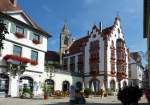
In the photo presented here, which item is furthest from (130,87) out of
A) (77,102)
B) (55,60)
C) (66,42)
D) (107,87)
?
(66,42)

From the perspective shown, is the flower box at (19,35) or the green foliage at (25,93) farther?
the flower box at (19,35)

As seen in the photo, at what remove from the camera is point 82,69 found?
6150 centimetres

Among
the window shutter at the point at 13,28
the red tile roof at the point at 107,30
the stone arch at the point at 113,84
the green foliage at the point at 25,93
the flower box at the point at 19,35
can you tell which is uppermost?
the red tile roof at the point at 107,30

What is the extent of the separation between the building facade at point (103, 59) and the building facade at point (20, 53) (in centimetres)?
1596

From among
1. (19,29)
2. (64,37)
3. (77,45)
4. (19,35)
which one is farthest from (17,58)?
(64,37)

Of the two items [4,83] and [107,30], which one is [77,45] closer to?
[107,30]

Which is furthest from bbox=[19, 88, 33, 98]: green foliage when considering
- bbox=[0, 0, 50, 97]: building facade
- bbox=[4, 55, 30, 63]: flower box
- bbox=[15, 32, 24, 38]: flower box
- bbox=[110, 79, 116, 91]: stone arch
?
bbox=[110, 79, 116, 91]: stone arch

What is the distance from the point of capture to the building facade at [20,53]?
34469 millimetres

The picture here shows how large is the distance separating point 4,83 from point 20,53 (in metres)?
4.38

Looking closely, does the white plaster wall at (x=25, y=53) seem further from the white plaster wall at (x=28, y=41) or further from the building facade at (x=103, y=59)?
the building facade at (x=103, y=59)

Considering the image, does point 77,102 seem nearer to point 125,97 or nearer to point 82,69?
point 125,97

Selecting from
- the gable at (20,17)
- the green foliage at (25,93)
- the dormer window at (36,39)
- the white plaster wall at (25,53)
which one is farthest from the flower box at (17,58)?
the gable at (20,17)

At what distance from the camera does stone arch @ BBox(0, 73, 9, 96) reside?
1350 inches

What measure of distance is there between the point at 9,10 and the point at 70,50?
34334mm
